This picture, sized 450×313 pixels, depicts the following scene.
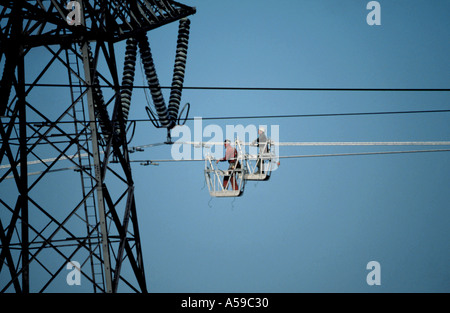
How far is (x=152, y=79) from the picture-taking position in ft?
72.0

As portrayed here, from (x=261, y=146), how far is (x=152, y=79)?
4.43 m

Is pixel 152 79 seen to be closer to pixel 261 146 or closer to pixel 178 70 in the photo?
pixel 178 70

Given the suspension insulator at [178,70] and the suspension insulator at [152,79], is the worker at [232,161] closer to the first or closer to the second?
the suspension insulator at [178,70]

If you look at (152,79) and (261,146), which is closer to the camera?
(152,79)

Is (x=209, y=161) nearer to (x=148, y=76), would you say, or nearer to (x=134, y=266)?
(x=148, y=76)

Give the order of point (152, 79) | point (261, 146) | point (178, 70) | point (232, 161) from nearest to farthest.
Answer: point (152, 79) → point (178, 70) → point (261, 146) → point (232, 161)

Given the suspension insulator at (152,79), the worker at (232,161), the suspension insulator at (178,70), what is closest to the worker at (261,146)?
the worker at (232,161)

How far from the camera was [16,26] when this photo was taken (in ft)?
46.7

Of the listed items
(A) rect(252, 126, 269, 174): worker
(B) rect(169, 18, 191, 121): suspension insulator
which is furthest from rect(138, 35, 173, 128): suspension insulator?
(A) rect(252, 126, 269, 174): worker

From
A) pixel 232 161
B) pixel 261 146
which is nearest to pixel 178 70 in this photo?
pixel 232 161

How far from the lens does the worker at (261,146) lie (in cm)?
2233

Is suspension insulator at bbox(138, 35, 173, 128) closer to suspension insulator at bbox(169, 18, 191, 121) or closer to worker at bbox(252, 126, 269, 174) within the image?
suspension insulator at bbox(169, 18, 191, 121)

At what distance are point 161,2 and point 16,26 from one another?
6.69 m
